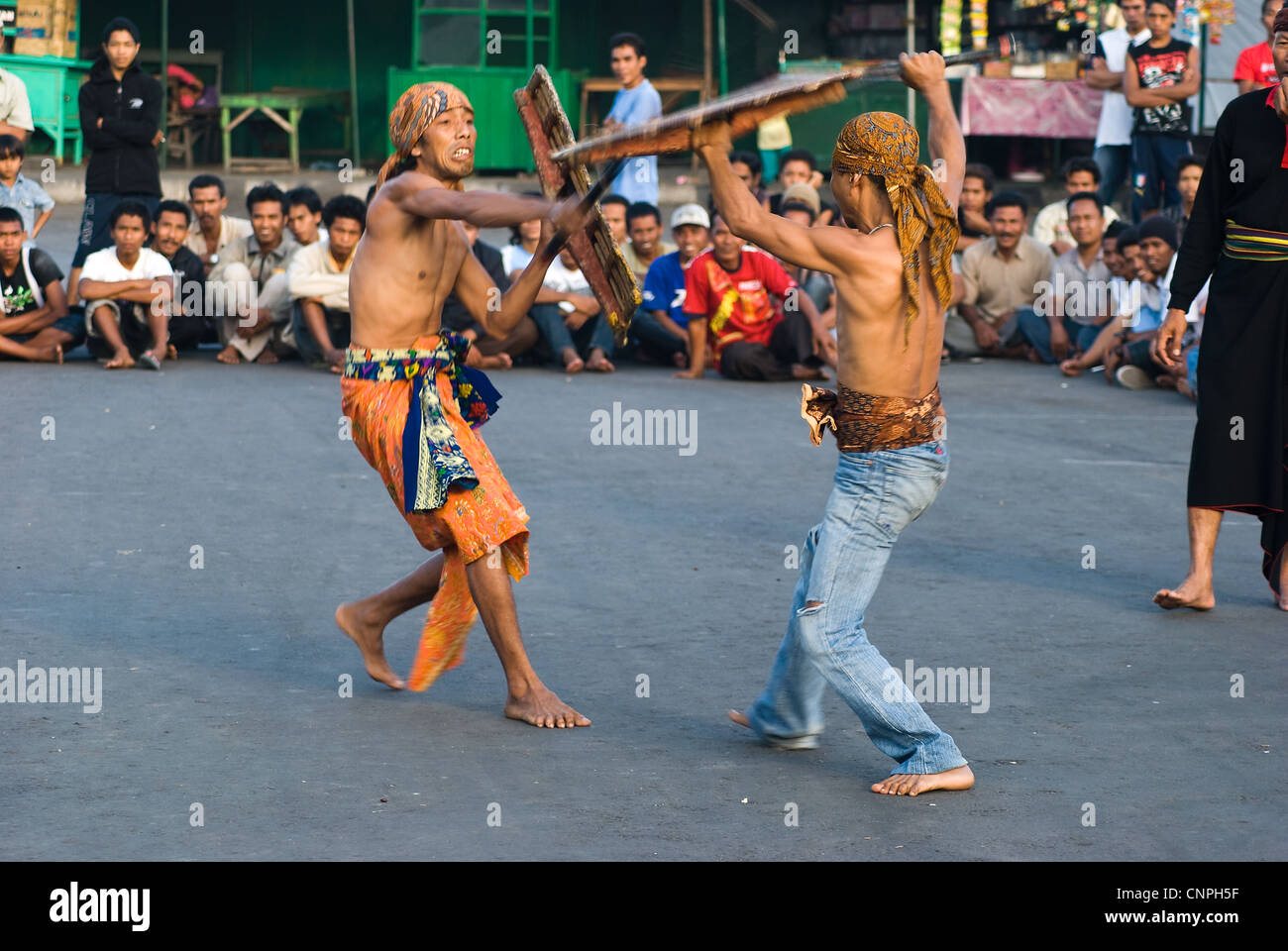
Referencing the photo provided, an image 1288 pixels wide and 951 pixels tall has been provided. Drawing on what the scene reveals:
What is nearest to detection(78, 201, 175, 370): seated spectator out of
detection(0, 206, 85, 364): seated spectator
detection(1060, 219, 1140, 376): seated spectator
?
detection(0, 206, 85, 364): seated spectator

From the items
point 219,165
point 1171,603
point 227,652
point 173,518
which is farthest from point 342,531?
point 219,165

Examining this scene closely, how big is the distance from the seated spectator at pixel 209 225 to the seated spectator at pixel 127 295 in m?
0.74

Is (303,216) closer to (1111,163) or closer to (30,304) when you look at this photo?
(30,304)

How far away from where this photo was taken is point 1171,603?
6.13 meters

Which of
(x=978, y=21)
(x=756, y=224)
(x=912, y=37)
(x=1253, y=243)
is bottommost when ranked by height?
(x=1253, y=243)

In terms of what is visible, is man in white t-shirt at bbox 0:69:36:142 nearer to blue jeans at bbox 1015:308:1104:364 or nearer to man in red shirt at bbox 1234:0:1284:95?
blue jeans at bbox 1015:308:1104:364

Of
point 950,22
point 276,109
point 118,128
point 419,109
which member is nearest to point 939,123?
point 419,109

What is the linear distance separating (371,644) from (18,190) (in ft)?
27.2

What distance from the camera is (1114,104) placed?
14312mm

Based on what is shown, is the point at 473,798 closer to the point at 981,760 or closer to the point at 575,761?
the point at 575,761

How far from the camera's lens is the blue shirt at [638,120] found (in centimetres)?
1298

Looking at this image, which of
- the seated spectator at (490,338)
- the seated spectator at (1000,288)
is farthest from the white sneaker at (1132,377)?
the seated spectator at (490,338)

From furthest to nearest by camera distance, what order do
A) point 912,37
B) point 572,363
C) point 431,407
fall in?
point 912,37, point 572,363, point 431,407

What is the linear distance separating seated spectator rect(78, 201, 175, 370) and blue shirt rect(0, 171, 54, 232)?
108 cm
